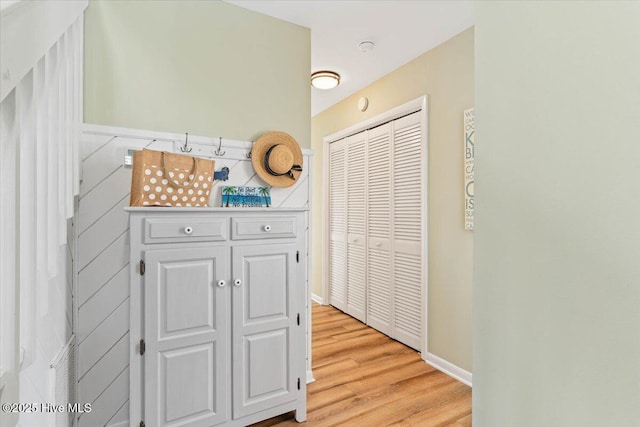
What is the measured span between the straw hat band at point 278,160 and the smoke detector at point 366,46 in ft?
3.78

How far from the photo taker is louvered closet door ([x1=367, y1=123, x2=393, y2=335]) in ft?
10.9

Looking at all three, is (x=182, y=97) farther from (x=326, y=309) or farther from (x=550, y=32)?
(x=326, y=309)

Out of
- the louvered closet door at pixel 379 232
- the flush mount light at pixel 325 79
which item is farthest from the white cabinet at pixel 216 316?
the flush mount light at pixel 325 79

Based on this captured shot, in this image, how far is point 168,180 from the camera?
174cm

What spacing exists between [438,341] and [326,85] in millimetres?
2610

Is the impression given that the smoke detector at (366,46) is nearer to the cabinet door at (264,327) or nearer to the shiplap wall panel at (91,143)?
the cabinet door at (264,327)

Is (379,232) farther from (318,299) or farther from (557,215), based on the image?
(557,215)

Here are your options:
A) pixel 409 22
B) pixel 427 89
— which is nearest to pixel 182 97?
pixel 409 22

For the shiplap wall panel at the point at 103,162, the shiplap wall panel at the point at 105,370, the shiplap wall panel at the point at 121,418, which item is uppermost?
the shiplap wall panel at the point at 103,162

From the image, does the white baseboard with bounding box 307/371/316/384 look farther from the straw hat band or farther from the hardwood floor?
the straw hat band

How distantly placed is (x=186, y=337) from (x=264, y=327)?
403mm

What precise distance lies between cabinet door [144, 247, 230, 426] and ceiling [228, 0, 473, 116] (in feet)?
5.77

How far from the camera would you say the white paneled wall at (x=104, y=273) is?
1789mm

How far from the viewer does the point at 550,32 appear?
45 centimetres
